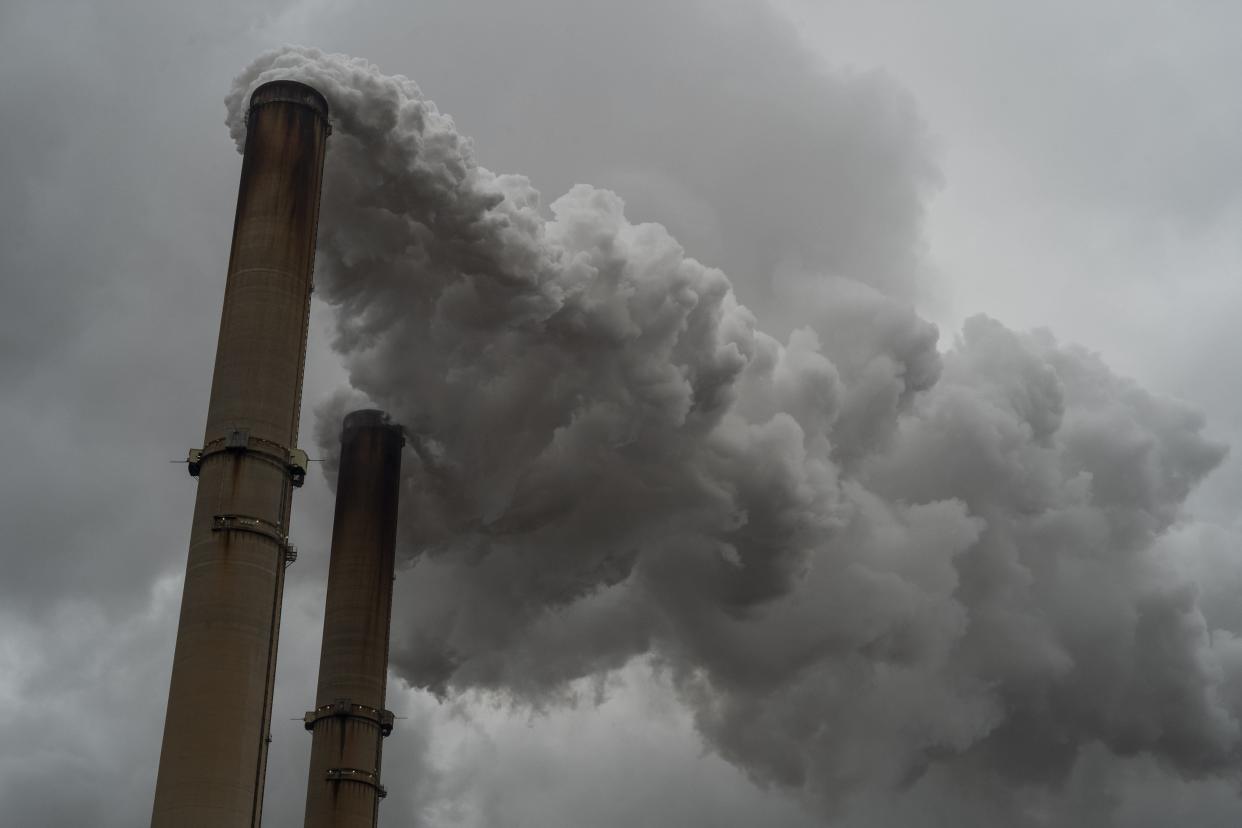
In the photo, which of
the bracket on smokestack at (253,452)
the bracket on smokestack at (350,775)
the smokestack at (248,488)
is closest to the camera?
the smokestack at (248,488)

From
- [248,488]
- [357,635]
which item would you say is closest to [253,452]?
[248,488]

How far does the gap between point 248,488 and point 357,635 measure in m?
21.6

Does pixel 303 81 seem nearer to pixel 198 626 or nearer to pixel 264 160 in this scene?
pixel 264 160

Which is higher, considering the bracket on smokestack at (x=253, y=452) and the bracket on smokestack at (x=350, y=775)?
the bracket on smokestack at (x=253, y=452)

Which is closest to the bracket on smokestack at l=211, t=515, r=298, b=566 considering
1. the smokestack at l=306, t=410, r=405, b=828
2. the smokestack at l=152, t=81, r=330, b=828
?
the smokestack at l=152, t=81, r=330, b=828

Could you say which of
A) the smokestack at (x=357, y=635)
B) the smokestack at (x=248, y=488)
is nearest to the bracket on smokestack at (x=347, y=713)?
the smokestack at (x=357, y=635)

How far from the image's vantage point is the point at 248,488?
42.5 meters

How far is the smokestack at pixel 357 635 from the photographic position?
199 feet

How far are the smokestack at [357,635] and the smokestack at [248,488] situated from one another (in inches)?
718

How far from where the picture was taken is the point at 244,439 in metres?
42.8

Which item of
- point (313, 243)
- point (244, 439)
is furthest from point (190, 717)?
point (313, 243)

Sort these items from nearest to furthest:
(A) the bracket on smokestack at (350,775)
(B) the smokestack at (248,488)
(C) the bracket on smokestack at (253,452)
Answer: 1. (B) the smokestack at (248,488)
2. (C) the bracket on smokestack at (253,452)
3. (A) the bracket on smokestack at (350,775)

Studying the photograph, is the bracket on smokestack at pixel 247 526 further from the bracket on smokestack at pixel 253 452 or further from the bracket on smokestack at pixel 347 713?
the bracket on smokestack at pixel 347 713

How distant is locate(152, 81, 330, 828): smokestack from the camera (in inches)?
1549
